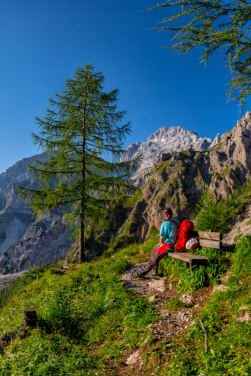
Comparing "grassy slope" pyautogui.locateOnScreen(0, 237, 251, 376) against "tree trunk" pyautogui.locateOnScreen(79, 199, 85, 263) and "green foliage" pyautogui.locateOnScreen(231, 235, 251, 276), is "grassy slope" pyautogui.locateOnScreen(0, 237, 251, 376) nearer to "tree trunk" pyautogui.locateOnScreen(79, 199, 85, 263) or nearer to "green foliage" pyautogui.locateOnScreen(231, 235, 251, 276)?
"green foliage" pyautogui.locateOnScreen(231, 235, 251, 276)

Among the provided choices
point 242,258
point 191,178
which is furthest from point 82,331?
point 191,178

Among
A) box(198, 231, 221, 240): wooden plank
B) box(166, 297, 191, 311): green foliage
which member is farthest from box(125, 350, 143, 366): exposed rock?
box(198, 231, 221, 240): wooden plank

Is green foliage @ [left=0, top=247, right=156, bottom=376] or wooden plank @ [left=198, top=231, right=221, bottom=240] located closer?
green foliage @ [left=0, top=247, right=156, bottom=376]

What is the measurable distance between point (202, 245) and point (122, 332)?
2.98 meters

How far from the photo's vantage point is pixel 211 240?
598 centimetres

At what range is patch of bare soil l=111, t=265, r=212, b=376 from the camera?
12.3ft

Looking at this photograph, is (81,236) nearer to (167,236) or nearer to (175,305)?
(167,236)

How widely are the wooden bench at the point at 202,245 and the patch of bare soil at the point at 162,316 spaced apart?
623 millimetres

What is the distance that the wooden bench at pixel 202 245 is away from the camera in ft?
17.7

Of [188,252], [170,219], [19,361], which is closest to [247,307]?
[188,252]

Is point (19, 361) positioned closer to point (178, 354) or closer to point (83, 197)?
point (178, 354)

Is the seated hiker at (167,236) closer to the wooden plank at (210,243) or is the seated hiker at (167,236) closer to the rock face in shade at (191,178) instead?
the wooden plank at (210,243)

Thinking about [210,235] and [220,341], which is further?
[210,235]

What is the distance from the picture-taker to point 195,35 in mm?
5207
